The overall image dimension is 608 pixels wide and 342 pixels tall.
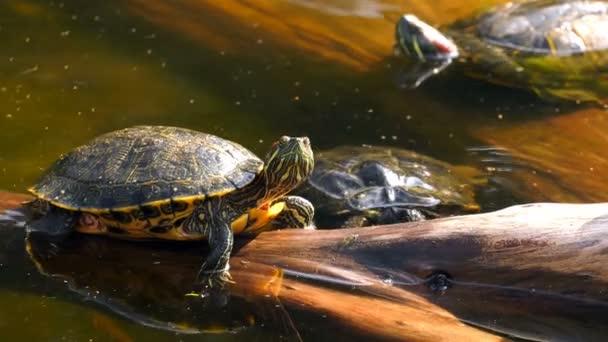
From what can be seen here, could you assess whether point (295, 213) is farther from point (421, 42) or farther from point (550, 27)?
point (550, 27)

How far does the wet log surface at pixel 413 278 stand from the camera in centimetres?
384

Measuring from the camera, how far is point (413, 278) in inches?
159

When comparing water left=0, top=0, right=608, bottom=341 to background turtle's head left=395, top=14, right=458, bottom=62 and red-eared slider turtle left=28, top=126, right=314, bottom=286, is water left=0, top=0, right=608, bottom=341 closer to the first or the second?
background turtle's head left=395, top=14, right=458, bottom=62

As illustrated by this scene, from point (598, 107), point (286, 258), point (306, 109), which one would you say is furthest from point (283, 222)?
point (598, 107)

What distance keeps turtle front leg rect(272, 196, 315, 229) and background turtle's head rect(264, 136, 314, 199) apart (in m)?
0.28

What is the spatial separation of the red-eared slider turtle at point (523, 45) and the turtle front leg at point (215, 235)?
3.71m

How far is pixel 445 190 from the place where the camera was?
221 inches

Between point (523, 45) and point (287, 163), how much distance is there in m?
4.85

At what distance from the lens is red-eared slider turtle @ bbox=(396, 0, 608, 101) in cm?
779

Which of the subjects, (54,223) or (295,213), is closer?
(54,223)

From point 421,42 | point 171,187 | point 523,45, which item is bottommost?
point 171,187

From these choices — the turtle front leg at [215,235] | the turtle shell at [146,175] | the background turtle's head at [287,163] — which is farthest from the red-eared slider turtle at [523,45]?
the turtle front leg at [215,235]

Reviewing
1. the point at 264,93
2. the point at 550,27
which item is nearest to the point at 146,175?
the point at 264,93

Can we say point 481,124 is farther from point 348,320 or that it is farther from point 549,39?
point 348,320
